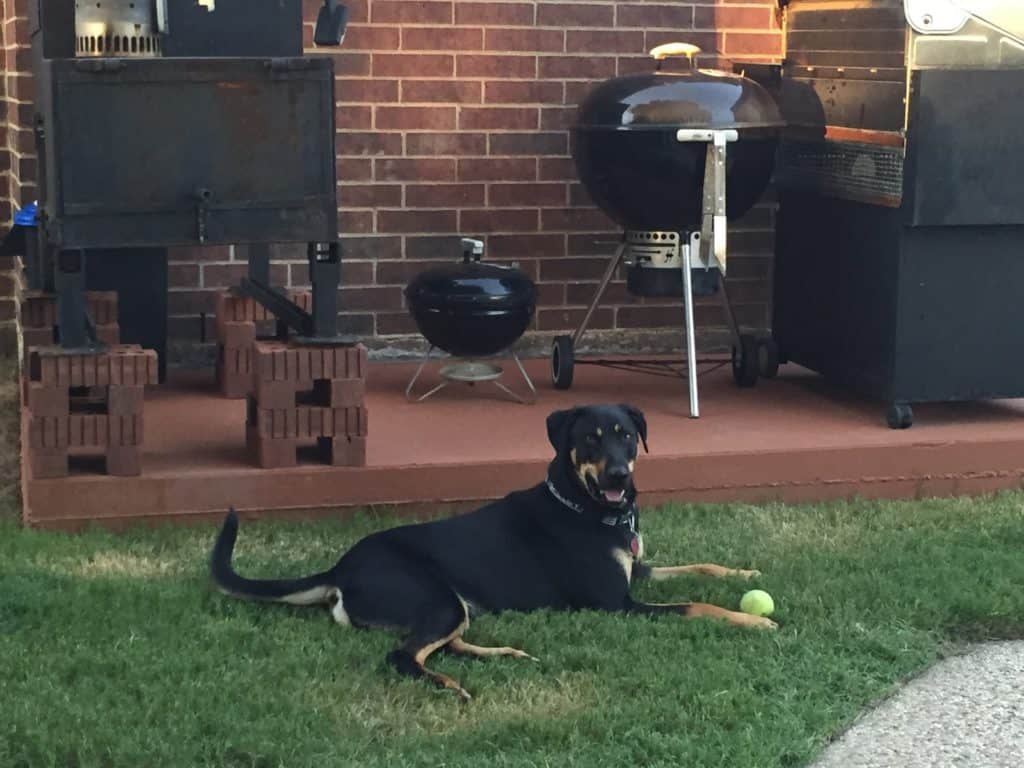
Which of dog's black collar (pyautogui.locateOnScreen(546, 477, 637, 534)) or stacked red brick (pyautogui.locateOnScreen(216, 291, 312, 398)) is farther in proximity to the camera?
stacked red brick (pyautogui.locateOnScreen(216, 291, 312, 398))

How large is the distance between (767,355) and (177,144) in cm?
281

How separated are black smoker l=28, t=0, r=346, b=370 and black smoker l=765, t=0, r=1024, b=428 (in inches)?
79.0

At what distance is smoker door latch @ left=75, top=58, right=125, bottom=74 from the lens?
4898 millimetres

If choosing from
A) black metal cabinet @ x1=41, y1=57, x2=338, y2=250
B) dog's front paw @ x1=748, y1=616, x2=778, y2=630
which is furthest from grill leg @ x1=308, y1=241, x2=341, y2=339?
dog's front paw @ x1=748, y1=616, x2=778, y2=630

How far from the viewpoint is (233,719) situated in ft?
12.3

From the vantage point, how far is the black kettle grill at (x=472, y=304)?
6207 mm

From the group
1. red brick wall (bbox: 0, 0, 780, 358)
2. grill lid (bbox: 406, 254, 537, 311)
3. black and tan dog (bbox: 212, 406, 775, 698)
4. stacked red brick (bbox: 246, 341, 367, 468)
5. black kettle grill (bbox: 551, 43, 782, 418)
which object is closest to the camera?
black and tan dog (bbox: 212, 406, 775, 698)

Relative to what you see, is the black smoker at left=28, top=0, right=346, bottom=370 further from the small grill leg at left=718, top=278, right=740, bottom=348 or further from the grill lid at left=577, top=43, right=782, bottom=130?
the small grill leg at left=718, top=278, right=740, bottom=348

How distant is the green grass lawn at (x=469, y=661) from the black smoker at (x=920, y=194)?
997 mm

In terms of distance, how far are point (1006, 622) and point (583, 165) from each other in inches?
101

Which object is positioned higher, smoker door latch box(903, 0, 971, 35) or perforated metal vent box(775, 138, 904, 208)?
smoker door latch box(903, 0, 971, 35)

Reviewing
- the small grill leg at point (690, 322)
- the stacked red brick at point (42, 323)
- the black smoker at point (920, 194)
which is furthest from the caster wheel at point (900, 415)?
the stacked red brick at point (42, 323)

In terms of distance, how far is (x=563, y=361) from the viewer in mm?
6719

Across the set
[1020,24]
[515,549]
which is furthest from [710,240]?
[515,549]
